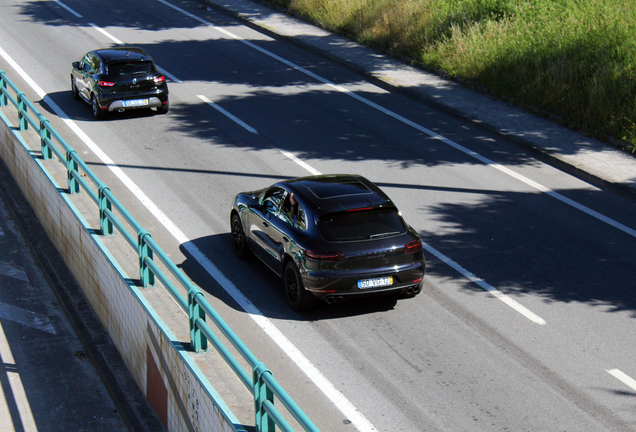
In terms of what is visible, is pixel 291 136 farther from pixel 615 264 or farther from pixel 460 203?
pixel 615 264

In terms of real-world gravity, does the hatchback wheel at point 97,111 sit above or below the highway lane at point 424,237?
above

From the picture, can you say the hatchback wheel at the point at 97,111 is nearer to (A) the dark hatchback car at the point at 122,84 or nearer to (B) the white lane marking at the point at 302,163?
(A) the dark hatchback car at the point at 122,84

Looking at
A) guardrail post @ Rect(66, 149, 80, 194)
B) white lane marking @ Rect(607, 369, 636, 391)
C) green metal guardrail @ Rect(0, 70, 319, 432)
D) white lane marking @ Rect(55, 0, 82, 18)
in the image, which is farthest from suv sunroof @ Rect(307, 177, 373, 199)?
white lane marking @ Rect(55, 0, 82, 18)

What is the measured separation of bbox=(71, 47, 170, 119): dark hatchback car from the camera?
18.4 meters

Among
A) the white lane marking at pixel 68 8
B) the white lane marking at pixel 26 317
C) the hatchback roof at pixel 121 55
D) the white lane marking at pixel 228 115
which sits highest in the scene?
the white lane marking at pixel 68 8

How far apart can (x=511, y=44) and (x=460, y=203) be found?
881 cm

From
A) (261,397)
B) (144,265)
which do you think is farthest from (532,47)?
(261,397)

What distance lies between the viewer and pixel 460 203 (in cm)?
1413

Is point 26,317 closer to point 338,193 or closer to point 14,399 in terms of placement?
point 14,399

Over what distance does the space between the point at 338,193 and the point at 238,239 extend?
224 centimetres

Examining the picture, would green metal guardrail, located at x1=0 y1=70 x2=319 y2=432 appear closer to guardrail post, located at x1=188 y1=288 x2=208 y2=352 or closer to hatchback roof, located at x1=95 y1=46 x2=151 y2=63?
guardrail post, located at x1=188 y1=288 x2=208 y2=352

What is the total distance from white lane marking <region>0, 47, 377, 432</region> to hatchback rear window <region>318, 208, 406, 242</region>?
4.74ft

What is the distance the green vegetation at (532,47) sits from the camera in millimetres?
18000

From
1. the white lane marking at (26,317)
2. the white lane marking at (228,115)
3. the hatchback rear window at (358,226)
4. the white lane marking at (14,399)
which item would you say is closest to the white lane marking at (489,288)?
the hatchback rear window at (358,226)
